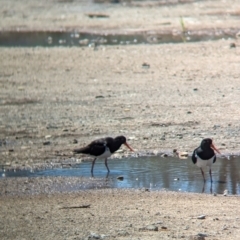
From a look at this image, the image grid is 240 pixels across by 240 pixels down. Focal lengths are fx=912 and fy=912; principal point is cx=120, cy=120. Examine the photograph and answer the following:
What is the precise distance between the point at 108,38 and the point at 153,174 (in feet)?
38.4

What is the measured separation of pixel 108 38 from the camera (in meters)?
22.4

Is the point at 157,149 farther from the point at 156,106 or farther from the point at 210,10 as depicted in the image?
the point at 210,10

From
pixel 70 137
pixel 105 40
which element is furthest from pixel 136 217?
pixel 105 40

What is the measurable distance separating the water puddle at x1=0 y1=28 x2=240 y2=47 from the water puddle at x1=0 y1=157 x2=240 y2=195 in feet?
31.8

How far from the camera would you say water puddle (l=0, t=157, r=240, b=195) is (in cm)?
1049

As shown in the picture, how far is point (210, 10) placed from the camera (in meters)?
25.8

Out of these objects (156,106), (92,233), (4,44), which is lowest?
(92,233)

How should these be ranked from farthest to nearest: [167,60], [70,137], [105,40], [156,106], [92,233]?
[105,40]
[167,60]
[156,106]
[70,137]
[92,233]

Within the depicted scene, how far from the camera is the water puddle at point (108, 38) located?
21.4 metres

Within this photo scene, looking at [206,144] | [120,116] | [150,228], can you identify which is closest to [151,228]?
[150,228]

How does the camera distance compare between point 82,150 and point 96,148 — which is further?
point 82,150

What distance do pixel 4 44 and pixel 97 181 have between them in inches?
478

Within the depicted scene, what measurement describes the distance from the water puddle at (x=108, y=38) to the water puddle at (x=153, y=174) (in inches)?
381

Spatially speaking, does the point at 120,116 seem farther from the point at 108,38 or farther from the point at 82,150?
the point at 108,38
